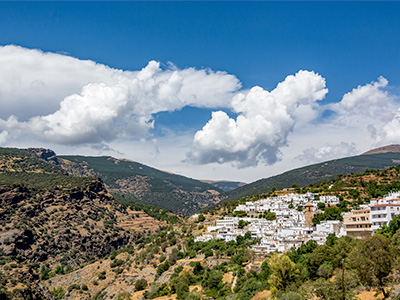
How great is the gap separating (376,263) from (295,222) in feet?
148

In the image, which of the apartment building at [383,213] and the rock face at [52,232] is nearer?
the apartment building at [383,213]

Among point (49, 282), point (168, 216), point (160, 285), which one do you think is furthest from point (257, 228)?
point (168, 216)

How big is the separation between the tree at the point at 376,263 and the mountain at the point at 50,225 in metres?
63.2

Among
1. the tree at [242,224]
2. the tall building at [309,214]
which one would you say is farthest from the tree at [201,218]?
the tall building at [309,214]

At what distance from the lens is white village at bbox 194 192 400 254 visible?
5825 cm

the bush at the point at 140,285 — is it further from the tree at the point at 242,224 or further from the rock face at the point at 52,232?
the tree at the point at 242,224

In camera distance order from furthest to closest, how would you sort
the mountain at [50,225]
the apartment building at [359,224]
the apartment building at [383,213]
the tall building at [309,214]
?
the mountain at [50,225] → the tall building at [309,214] → the apartment building at [359,224] → the apartment building at [383,213]

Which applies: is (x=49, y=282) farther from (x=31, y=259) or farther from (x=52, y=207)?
(x=52, y=207)

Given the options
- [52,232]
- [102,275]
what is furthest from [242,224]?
[52,232]

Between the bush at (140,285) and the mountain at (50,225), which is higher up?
the mountain at (50,225)

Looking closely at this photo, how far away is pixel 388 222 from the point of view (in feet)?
179

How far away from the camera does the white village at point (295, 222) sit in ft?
191

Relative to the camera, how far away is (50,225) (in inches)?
4877

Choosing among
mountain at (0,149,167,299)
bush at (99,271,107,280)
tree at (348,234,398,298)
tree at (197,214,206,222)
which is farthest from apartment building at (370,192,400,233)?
mountain at (0,149,167,299)
